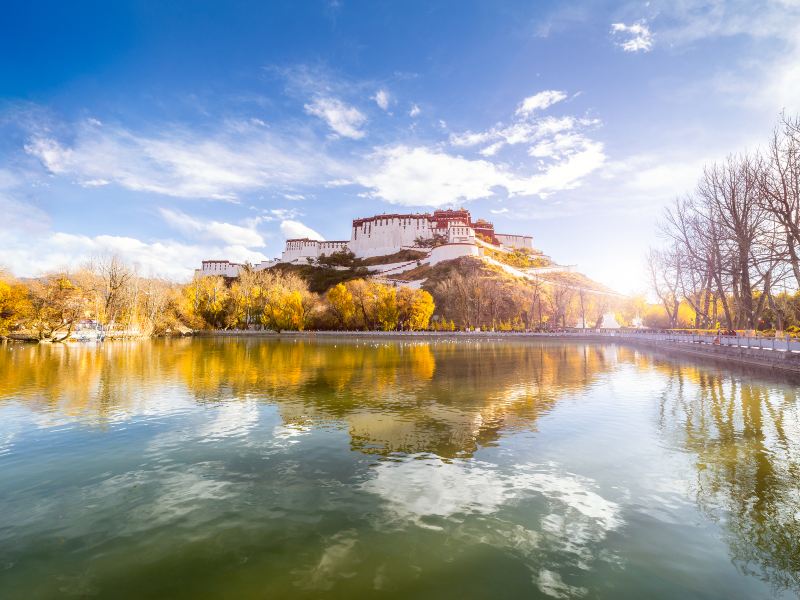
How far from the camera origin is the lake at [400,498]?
17.4 feet

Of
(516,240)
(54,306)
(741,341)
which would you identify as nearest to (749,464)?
(741,341)

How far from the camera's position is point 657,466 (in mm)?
9109

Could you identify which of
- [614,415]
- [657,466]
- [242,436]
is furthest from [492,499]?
[614,415]

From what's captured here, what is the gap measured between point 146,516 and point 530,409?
36.2 ft

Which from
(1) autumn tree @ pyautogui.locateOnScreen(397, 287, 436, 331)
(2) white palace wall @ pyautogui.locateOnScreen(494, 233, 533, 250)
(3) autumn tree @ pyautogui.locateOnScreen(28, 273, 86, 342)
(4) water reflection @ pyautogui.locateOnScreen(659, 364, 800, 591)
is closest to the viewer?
(4) water reflection @ pyautogui.locateOnScreen(659, 364, 800, 591)

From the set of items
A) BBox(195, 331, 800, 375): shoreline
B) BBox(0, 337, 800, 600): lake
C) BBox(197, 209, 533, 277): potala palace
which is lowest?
BBox(0, 337, 800, 600): lake

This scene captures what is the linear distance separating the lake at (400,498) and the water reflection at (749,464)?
5 cm

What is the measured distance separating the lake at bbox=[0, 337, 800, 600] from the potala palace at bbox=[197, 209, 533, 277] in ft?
334

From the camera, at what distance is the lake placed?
5.30 metres

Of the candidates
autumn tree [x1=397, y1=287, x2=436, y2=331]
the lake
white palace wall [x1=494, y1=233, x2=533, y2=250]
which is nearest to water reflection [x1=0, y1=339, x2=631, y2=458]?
the lake

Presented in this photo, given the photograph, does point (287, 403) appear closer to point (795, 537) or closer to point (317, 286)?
point (795, 537)

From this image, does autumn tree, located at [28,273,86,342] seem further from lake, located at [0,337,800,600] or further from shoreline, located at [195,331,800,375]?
lake, located at [0,337,800,600]

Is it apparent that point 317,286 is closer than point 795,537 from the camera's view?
No

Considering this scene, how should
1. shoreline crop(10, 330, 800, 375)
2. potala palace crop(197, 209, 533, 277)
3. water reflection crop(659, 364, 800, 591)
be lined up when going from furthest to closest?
potala palace crop(197, 209, 533, 277) < shoreline crop(10, 330, 800, 375) < water reflection crop(659, 364, 800, 591)
